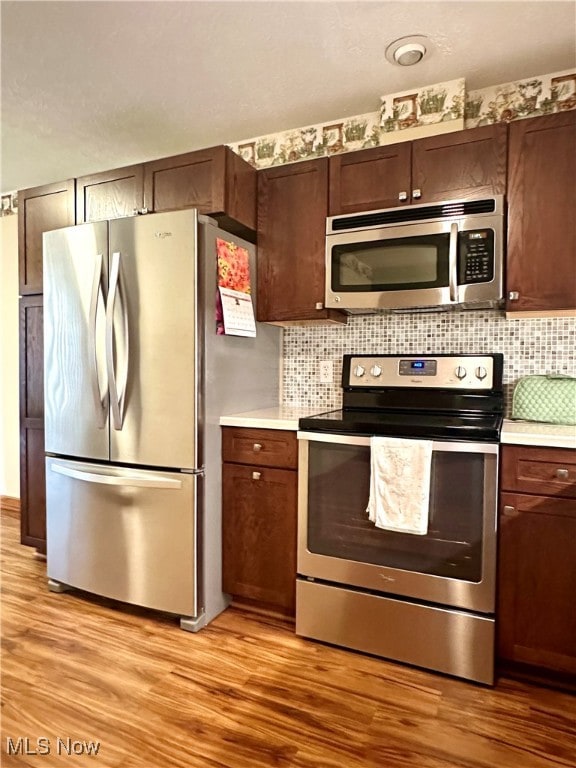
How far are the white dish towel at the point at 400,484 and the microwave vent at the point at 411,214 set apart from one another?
0.96m

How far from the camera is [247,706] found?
1557 millimetres

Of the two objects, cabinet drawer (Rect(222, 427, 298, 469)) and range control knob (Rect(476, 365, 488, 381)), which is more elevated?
range control knob (Rect(476, 365, 488, 381))

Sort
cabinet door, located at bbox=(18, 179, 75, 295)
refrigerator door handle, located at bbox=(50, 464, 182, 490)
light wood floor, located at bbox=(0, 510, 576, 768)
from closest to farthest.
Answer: light wood floor, located at bbox=(0, 510, 576, 768)
refrigerator door handle, located at bbox=(50, 464, 182, 490)
cabinet door, located at bbox=(18, 179, 75, 295)

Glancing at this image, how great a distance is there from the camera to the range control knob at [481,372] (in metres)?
2.05

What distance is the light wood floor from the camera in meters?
1.36

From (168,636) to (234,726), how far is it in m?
0.62

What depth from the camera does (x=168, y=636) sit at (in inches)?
78.0

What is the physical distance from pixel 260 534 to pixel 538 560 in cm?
110

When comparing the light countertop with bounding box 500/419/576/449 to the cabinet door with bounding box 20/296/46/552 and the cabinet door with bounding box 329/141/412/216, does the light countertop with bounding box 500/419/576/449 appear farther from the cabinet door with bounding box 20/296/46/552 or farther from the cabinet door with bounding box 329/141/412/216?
the cabinet door with bounding box 20/296/46/552

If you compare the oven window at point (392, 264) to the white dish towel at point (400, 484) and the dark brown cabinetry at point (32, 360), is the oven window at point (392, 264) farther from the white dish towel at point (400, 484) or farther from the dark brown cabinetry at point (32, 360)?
the dark brown cabinetry at point (32, 360)

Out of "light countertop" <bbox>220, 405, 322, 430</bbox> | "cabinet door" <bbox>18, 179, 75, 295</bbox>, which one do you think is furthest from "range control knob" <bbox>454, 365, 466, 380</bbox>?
"cabinet door" <bbox>18, 179, 75, 295</bbox>

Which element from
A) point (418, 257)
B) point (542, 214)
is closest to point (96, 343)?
point (418, 257)

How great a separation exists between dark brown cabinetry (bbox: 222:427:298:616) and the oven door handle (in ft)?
0.52

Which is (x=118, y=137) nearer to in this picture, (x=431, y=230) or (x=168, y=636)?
(x=431, y=230)
